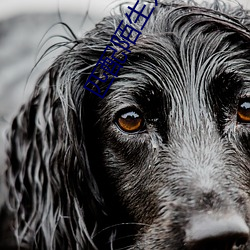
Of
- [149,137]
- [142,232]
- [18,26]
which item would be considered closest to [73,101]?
[149,137]

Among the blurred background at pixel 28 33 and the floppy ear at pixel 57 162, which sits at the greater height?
the blurred background at pixel 28 33

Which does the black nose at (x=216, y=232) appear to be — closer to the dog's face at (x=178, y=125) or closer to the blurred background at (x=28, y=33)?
the dog's face at (x=178, y=125)

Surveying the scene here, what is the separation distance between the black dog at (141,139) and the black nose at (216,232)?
0.21 ft

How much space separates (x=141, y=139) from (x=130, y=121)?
0.28 feet

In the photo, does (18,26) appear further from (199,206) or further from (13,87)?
(199,206)

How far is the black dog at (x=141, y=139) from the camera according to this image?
280 centimetres

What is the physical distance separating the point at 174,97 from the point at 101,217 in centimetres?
61

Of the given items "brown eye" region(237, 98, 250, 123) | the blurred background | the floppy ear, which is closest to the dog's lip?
"brown eye" region(237, 98, 250, 123)

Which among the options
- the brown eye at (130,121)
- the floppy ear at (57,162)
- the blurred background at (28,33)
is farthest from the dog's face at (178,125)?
the blurred background at (28,33)

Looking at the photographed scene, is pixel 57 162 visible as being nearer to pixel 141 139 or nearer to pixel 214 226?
pixel 141 139

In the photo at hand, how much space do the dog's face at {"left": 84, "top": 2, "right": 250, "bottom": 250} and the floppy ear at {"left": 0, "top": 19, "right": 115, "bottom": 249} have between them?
117 mm

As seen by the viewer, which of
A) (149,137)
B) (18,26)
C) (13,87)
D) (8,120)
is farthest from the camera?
(18,26)

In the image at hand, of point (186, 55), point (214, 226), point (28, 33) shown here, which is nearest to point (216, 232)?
point (214, 226)

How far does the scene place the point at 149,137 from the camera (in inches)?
114
